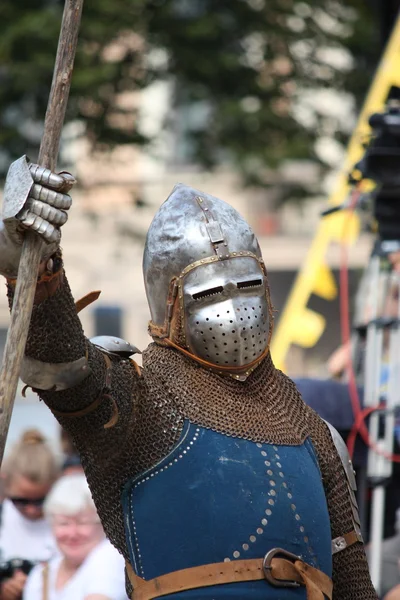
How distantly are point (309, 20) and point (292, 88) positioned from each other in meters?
0.63

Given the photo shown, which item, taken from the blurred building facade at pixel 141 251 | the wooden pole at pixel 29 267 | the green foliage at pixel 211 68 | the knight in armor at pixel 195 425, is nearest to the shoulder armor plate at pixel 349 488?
the knight in armor at pixel 195 425

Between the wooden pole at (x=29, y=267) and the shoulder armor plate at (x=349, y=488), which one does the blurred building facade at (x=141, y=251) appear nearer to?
the shoulder armor plate at (x=349, y=488)

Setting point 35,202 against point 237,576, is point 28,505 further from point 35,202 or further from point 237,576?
point 35,202

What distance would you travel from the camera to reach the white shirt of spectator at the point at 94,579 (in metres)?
4.79

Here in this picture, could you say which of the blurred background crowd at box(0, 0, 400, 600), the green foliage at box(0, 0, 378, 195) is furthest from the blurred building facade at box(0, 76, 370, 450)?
the green foliage at box(0, 0, 378, 195)

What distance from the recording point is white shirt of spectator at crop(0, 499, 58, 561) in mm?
5727

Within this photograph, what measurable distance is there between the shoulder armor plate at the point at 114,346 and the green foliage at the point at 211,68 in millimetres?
6704

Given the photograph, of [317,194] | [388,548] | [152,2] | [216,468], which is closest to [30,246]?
[216,468]

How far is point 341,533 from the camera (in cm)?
379

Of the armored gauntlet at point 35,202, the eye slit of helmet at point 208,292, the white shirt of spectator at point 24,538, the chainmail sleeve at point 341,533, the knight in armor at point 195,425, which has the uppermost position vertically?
the armored gauntlet at point 35,202

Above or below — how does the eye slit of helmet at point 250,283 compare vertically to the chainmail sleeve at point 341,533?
above

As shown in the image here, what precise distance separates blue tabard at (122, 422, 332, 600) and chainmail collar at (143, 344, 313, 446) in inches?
1.5

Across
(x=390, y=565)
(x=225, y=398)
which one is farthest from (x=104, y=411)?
(x=390, y=565)

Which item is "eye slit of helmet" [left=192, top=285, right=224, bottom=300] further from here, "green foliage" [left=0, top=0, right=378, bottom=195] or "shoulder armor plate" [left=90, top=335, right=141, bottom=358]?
"green foliage" [left=0, top=0, right=378, bottom=195]
